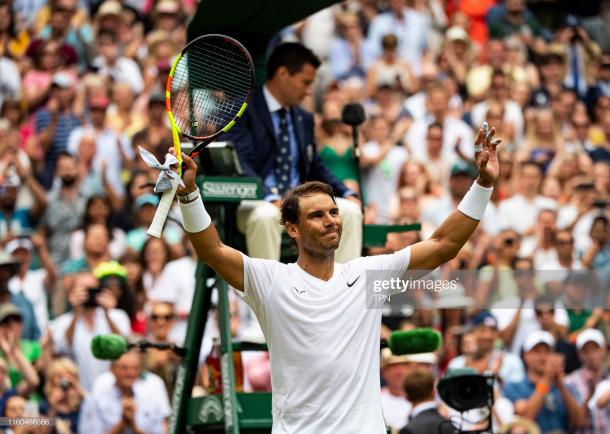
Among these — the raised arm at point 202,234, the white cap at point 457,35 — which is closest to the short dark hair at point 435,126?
the white cap at point 457,35

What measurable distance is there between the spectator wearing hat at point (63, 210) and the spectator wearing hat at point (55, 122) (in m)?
0.35

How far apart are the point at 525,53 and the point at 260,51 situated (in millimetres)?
10364

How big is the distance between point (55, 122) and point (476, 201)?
32.1ft

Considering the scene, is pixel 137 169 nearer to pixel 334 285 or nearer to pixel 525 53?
pixel 525 53

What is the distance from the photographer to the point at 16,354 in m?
13.2

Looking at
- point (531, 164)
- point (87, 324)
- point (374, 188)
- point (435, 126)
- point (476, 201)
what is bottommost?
Result: point (476, 201)

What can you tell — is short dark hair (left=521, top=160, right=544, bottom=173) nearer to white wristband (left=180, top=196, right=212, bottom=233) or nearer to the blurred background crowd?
the blurred background crowd

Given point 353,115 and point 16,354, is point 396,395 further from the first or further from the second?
point 353,115

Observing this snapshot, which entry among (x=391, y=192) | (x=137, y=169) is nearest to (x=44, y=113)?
(x=137, y=169)

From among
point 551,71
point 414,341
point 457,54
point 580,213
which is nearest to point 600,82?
point 551,71

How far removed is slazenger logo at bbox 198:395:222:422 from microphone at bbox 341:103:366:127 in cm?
202

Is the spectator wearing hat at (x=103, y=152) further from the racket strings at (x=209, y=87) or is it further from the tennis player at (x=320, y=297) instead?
the tennis player at (x=320, y=297)

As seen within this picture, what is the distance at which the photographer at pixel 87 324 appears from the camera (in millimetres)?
13531

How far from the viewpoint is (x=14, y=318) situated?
43.8 ft
